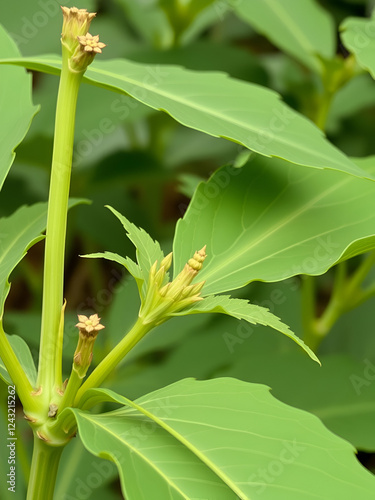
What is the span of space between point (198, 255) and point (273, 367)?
42 centimetres

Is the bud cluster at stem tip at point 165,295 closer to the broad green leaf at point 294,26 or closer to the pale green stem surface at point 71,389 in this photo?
the pale green stem surface at point 71,389

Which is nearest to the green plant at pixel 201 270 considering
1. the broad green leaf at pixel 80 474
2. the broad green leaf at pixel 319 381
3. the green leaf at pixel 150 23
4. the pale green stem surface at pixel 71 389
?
the pale green stem surface at pixel 71 389

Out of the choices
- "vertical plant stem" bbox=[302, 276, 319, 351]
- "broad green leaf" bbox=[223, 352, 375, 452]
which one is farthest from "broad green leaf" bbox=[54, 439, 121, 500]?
"vertical plant stem" bbox=[302, 276, 319, 351]

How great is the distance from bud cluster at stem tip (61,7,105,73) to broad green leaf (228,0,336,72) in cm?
57

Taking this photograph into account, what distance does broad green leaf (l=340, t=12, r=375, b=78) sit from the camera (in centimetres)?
57

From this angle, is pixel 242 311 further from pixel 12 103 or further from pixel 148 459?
pixel 12 103

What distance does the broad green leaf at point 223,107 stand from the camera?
1.54 feet

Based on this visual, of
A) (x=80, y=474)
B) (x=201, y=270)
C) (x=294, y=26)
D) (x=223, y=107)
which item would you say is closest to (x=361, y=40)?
(x=223, y=107)

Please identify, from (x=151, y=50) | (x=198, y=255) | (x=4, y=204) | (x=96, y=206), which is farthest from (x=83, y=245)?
(x=198, y=255)

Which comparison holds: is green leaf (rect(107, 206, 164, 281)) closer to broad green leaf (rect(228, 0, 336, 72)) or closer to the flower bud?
the flower bud

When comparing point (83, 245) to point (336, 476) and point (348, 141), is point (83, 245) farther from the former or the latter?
point (336, 476)

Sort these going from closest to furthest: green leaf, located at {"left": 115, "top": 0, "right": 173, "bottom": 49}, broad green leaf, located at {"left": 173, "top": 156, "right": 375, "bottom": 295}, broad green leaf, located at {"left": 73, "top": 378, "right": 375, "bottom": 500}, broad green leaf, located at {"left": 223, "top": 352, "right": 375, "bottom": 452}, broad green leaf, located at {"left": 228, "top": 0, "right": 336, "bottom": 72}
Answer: broad green leaf, located at {"left": 73, "top": 378, "right": 375, "bottom": 500} < broad green leaf, located at {"left": 173, "top": 156, "right": 375, "bottom": 295} < broad green leaf, located at {"left": 223, "top": 352, "right": 375, "bottom": 452} < broad green leaf, located at {"left": 228, "top": 0, "right": 336, "bottom": 72} < green leaf, located at {"left": 115, "top": 0, "right": 173, "bottom": 49}

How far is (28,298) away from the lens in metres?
1.36

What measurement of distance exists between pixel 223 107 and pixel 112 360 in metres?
0.22
